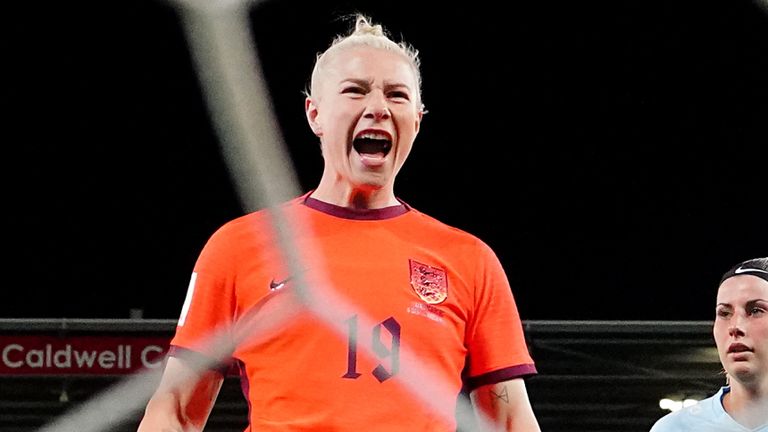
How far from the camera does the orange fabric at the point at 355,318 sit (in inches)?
64.5

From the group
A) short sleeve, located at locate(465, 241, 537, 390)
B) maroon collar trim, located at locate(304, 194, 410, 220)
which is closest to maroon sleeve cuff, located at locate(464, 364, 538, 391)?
short sleeve, located at locate(465, 241, 537, 390)

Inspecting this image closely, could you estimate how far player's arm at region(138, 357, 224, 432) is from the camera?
171 cm

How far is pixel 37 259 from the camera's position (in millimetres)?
6988

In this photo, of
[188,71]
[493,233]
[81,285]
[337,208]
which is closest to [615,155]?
[493,233]

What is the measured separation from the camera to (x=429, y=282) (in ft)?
5.73

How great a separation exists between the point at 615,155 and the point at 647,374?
137cm

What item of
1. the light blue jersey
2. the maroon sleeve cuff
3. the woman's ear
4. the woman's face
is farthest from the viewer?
the light blue jersey

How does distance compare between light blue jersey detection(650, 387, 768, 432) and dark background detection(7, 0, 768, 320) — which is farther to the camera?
dark background detection(7, 0, 768, 320)

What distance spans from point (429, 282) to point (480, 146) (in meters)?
4.84

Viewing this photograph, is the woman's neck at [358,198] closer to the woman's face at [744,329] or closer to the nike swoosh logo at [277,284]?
the nike swoosh logo at [277,284]

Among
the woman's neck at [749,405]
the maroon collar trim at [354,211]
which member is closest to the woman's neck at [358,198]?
the maroon collar trim at [354,211]

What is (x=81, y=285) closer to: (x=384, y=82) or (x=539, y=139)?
(x=539, y=139)

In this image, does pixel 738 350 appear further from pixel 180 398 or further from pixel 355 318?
pixel 180 398

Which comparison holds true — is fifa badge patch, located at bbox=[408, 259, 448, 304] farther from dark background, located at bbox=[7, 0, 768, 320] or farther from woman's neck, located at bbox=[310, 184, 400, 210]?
dark background, located at bbox=[7, 0, 768, 320]
